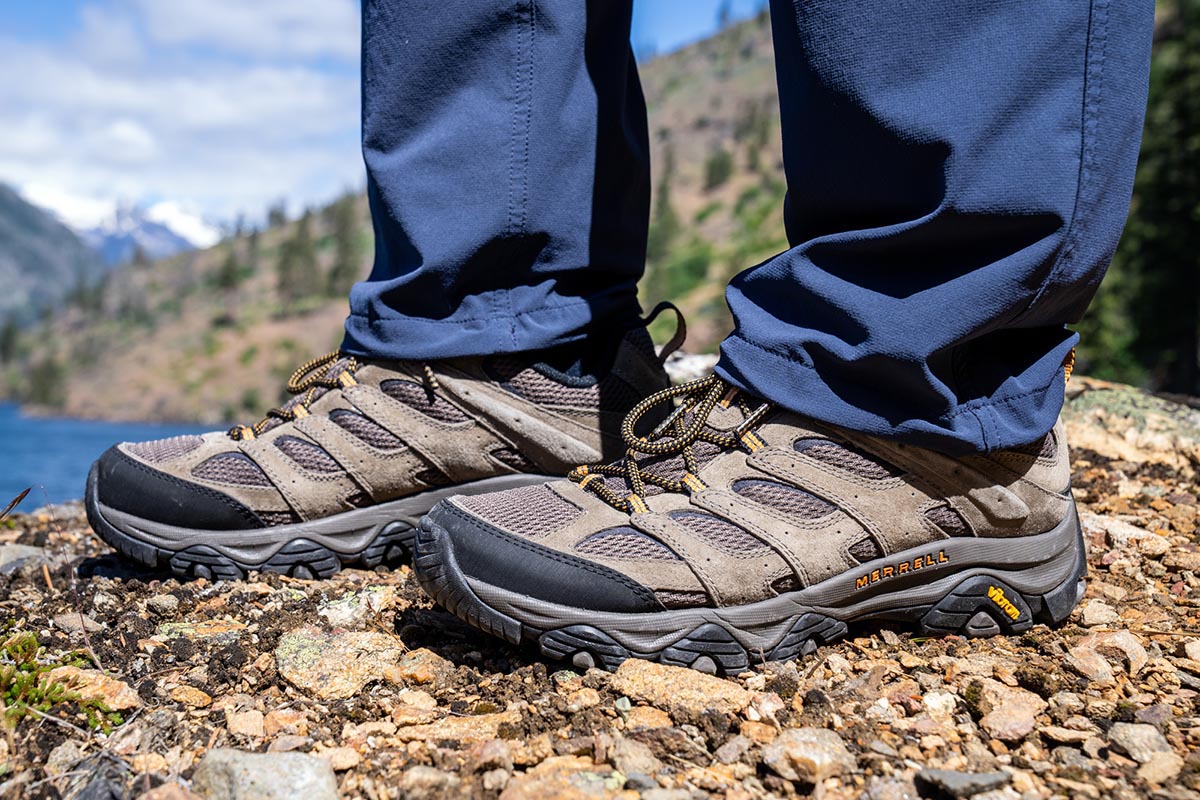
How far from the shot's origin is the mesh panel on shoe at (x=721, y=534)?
1.38 m

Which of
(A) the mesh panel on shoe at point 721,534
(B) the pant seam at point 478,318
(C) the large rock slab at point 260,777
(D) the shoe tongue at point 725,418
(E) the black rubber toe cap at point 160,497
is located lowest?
(E) the black rubber toe cap at point 160,497

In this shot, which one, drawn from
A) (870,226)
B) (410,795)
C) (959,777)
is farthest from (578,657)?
(870,226)

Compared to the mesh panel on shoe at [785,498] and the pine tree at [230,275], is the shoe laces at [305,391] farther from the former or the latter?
the pine tree at [230,275]

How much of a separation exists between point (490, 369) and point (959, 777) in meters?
1.21

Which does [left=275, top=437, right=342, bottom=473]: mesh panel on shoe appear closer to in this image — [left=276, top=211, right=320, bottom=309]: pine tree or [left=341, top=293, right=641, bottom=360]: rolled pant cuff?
[left=341, top=293, right=641, bottom=360]: rolled pant cuff

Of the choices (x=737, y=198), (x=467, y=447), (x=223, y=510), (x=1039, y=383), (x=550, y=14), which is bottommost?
(x=737, y=198)

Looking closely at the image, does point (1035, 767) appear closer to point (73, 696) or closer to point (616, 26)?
point (73, 696)

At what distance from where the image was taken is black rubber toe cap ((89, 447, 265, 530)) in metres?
1.79

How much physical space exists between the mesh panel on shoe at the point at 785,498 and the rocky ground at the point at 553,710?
0.82ft

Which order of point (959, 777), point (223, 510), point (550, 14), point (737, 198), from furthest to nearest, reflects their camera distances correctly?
point (737, 198) → point (223, 510) → point (550, 14) → point (959, 777)

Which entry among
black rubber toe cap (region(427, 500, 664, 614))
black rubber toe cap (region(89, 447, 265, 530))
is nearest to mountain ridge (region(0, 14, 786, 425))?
black rubber toe cap (region(89, 447, 265, 530))

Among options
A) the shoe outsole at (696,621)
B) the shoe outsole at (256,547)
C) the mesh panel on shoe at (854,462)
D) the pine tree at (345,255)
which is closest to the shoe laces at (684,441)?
the mesh panel on shoe at (854,462)

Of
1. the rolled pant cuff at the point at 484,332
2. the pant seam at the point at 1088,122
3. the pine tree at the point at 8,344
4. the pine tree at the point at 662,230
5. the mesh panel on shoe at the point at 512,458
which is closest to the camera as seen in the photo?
the pant seam at the point at 1088,122

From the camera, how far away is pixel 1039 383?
4.42 ft
